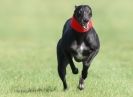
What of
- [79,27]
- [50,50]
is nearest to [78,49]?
[79,27]

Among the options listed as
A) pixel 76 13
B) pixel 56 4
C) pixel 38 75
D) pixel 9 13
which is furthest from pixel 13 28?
pixel 76 13

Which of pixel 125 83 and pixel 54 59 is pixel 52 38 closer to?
pixel 54 59

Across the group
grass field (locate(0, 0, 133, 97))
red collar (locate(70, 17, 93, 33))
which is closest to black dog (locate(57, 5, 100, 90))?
red collar (locate(70, 17, 93, 33))

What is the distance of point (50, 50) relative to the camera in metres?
25.1

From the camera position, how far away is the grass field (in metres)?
12.5

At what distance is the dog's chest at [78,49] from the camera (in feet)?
37.3

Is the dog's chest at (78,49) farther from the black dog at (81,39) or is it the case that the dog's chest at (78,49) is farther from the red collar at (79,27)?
the red collar at (79,27)

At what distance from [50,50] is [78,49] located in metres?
13.8

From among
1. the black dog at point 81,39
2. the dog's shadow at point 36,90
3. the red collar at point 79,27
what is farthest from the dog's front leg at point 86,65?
the dog's shadow at point 36,90

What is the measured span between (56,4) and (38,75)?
92.0ft

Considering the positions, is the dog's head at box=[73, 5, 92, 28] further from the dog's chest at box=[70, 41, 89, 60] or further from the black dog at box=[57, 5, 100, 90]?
the dog's chest at box=[70, 41, 89, 60]

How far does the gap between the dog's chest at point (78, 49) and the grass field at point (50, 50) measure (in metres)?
0.70

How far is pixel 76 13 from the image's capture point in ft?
37.5

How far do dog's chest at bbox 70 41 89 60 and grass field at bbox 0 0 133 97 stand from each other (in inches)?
27.7
